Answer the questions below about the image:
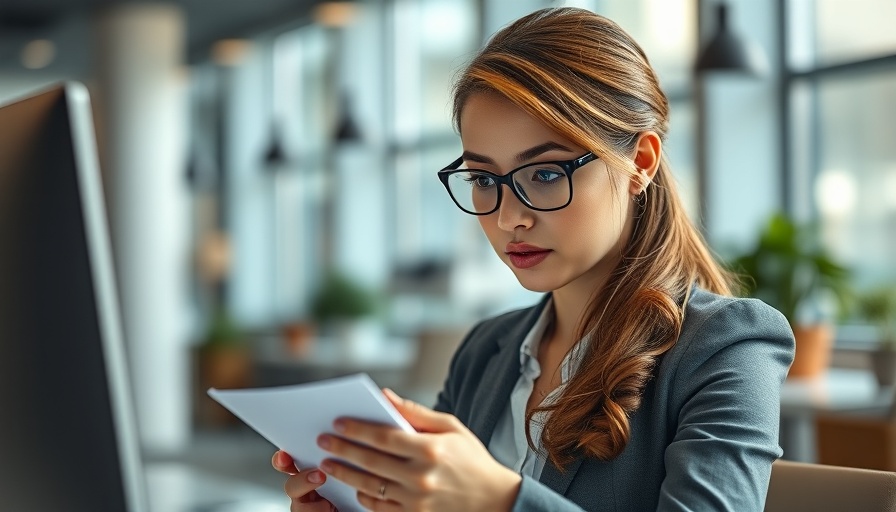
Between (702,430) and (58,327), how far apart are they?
25.4 inches

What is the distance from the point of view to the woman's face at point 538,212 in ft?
4.28

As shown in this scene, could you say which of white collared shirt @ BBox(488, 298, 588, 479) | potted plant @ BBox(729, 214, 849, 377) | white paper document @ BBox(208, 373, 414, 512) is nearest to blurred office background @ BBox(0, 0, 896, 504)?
potted plant @ BBox(729, 214, 849, 377)

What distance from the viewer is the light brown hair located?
127cm

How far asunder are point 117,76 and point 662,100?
22.6 ft

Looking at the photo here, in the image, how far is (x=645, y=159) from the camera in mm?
1419

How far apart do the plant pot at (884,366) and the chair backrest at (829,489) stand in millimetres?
2507

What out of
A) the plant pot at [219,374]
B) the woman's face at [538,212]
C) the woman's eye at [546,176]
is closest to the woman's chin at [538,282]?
the woman's face at [538,212]

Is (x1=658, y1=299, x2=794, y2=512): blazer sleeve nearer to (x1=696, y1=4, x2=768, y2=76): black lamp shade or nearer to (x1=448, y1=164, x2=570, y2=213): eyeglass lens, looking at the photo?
(x1=448, y1=164, x2=570, y2=213): eyeglass lens

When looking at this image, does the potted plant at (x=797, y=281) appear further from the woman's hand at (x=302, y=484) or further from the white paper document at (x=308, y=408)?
the white paper document at (x=308, y=408)

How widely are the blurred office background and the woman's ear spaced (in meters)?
2.01

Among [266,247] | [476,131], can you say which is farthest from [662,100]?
[266,247]

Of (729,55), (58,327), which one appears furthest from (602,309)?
(729,55)

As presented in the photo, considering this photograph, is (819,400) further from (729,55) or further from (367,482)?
(367,482)

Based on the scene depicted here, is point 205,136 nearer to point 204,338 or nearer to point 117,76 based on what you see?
point 204,338
